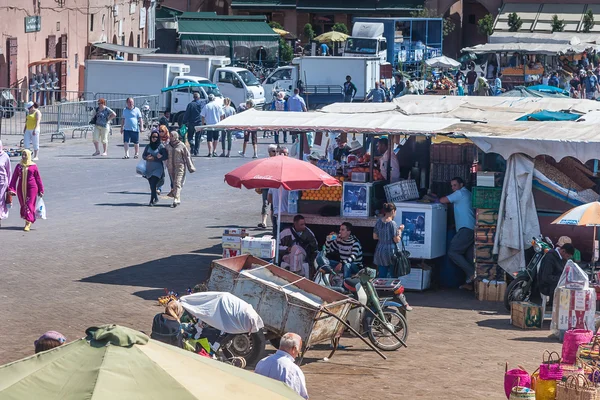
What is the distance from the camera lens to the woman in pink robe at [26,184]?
64.2 feet

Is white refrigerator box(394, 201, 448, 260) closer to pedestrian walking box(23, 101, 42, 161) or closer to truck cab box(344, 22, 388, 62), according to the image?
pedestrian walking box(23, 101, 42, 161)

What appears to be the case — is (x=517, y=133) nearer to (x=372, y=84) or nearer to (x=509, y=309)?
(x=509, y=309)

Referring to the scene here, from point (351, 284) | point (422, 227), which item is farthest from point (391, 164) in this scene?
point (351, 284)

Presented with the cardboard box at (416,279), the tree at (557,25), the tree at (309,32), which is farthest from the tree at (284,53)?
the cardboard box at (416,279)

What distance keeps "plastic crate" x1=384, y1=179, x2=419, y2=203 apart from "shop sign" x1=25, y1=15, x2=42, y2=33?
1092 inches

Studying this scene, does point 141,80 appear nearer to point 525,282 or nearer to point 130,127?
point 130,127

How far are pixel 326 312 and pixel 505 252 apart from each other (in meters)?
4.51

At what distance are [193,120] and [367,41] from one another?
2372 centimetres

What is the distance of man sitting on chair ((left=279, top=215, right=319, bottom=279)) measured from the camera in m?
15.9

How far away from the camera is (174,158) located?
22.3 metres

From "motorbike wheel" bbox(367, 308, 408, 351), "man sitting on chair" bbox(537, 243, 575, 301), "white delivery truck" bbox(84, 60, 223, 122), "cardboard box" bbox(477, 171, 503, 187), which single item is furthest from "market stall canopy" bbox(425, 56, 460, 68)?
"motorbike wheel" bbox(367, 308, 408, 351)

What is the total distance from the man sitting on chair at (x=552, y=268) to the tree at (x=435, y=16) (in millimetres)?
54070

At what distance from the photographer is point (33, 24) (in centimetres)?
4259

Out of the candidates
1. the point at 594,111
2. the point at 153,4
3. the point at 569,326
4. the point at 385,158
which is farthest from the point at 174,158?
the point at 153,4
